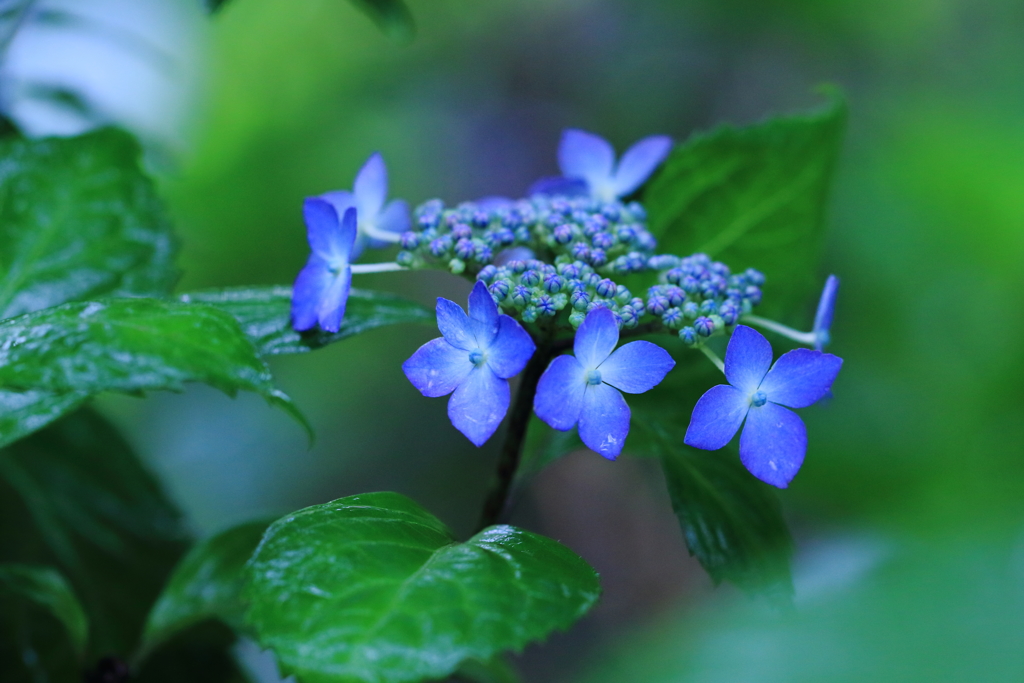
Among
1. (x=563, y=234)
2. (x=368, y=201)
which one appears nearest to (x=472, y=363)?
(x=563, y=234)

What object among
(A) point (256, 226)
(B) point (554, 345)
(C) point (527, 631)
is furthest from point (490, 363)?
(A) point (256, 226)

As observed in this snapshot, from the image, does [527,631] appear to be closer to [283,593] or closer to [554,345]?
[283,593]

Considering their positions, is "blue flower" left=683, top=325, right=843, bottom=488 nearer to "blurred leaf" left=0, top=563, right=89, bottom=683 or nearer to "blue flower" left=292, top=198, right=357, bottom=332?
"blue flower" left=292, top=198, right=357, bottom=332

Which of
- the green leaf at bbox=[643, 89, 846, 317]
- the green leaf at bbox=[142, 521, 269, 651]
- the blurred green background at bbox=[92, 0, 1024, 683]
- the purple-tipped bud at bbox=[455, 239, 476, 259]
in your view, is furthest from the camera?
the blurred green background at bbox=[92, 0, 1024, 683]

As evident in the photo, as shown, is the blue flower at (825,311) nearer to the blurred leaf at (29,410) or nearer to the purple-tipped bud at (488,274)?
the purple-tipped bud at (488,274)

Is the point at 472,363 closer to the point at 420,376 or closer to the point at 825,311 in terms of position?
the point at 420,376

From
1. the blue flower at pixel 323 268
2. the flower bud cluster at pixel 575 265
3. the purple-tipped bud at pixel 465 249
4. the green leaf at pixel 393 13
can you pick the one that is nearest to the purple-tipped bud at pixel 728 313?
the flower bud cluster at pixel 575 265

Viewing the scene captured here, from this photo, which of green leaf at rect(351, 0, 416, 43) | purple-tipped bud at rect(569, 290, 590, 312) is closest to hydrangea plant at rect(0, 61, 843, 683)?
purple-tipped bud at rect(569, 290, 590, 312)
